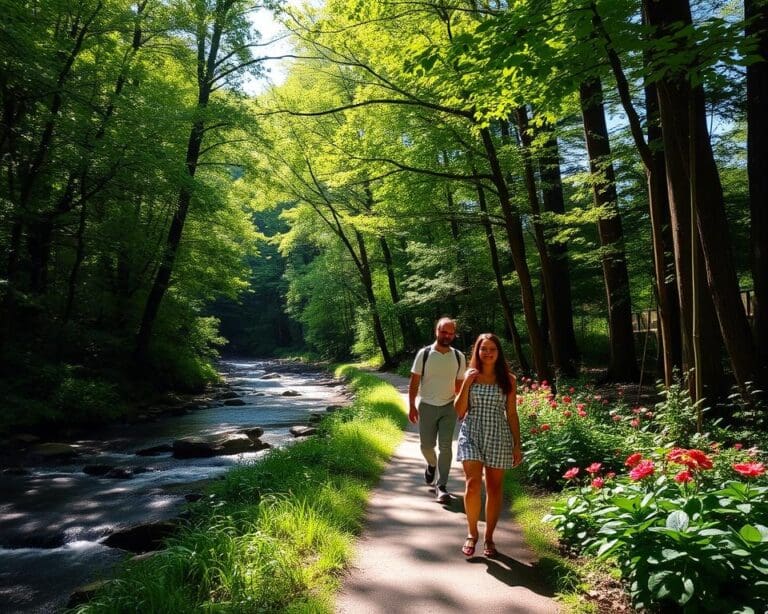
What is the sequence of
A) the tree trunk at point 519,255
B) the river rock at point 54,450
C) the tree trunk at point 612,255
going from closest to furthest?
the tree trunk at point 519,255, the river rock at point 54,450, the tree trunk at point 612,255

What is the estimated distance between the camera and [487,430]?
3.92m

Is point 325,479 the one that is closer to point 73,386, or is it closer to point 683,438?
point 683,438

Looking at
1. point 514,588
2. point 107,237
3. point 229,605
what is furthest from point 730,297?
point 107,237

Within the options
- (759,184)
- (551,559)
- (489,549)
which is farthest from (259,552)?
(759,184)

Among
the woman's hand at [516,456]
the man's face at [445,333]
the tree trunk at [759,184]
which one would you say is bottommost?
the woman's hand at [516,456]

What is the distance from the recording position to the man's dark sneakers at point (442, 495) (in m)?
5.40

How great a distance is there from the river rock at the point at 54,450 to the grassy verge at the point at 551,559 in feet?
28.8

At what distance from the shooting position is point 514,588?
11.1 feet

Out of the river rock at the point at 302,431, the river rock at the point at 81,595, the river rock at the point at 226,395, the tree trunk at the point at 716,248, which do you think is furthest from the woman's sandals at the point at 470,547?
the river rock at the point at 226,395

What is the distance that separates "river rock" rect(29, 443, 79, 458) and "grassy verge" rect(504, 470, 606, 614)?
8789 mm

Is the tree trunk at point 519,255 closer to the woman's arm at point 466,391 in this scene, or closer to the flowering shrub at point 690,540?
the woman's arm at point 466,391

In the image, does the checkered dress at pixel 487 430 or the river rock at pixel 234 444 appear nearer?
the checkered dress at pixel 487 430

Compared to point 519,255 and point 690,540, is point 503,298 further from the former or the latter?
point 690,540

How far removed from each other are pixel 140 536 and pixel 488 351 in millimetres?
4610
